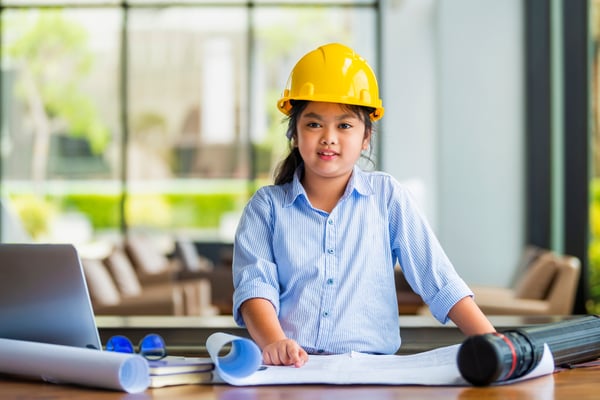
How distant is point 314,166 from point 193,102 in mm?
9693

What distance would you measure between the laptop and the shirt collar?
43 centimetres

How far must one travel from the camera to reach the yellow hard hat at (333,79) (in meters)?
2.02

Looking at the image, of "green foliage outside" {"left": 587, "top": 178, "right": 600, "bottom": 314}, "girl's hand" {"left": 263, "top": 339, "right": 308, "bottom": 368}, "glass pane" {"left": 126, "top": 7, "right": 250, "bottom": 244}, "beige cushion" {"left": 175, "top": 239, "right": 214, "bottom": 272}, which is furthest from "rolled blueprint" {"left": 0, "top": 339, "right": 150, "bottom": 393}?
"glass pane" {"left": 126, "top": 7, "right": 250, "bottom": 244}

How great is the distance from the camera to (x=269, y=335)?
1.92 metres

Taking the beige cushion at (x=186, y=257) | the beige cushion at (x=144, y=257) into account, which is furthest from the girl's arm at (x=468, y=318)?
the beige cushion at (x=186, y=257)

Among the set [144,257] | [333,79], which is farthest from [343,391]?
[144,257]

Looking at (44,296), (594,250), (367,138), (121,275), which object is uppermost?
(367,138)

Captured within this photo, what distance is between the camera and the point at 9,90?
1148cm

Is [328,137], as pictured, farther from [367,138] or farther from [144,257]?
[144,257]

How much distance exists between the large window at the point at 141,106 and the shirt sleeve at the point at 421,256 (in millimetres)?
9375

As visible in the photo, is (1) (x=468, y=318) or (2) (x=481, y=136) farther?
(2) (x=481, y=136)

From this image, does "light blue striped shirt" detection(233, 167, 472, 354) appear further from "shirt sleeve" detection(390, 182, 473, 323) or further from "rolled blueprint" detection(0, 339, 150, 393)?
"rolled blueprint" detection(0, 339, 150, 393)

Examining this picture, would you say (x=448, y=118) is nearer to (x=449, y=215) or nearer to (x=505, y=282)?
(x=449, y=215)

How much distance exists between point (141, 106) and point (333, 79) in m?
9.69
